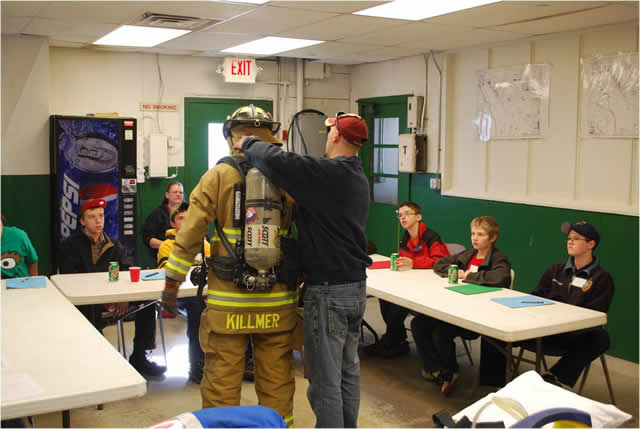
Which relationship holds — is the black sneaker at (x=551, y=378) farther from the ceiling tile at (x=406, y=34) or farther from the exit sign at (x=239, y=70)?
the exit sign at (x=239, y=70)

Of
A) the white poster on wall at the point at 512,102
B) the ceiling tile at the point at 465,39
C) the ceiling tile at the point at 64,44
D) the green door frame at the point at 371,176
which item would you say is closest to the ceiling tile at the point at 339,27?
the ceiling tile at the point at 465,39

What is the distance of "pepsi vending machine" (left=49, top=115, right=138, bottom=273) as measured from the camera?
21.0 feet

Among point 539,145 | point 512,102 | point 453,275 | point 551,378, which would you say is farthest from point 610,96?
point 551,378

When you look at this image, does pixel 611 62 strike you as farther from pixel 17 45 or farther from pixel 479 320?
pixel 17 45

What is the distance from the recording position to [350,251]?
3.12 m

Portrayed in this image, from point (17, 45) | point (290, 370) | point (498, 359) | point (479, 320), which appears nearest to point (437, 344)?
point (498, 359)

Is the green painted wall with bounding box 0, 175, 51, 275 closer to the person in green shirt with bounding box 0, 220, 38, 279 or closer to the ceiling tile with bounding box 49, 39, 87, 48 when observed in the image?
the ceiling tile with bounding box 49, 39, 87, 48

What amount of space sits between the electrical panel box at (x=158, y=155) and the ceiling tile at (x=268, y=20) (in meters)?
1.90

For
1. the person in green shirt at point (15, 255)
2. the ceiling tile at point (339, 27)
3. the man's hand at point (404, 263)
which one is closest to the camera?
the person in green shirt at point (15, 255)

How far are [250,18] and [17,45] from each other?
245cm

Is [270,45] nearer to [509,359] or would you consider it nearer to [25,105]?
[25,105]

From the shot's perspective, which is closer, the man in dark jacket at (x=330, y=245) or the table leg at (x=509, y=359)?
the man in dark jacket at (x=330, y=245)

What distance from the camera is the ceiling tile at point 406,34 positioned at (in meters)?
5.64

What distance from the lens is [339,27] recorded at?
18.7 feet
